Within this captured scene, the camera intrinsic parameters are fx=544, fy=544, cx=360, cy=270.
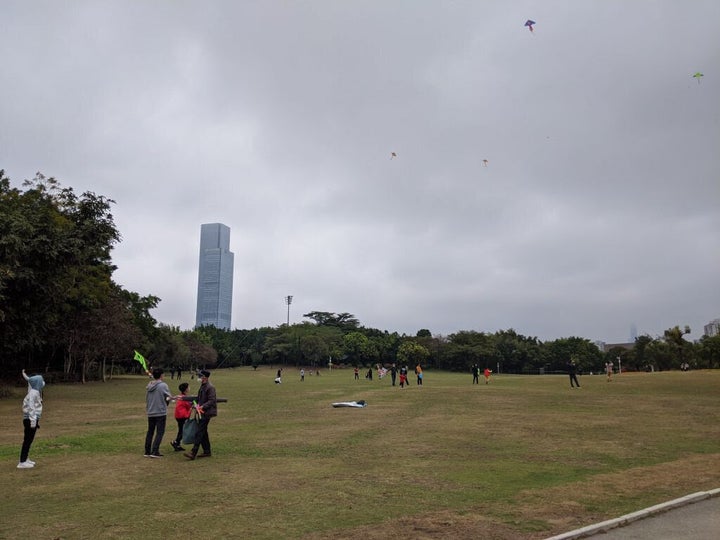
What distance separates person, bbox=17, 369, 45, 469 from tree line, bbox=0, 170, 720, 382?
55.6 feet

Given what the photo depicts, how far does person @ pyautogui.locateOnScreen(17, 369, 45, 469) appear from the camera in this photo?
10484 millimetres

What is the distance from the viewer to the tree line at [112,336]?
95.7 feet

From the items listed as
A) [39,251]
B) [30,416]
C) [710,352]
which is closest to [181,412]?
[30,416]

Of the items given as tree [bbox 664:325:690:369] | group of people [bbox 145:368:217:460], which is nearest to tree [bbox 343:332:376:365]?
tree [bbox 664:325:690:369]

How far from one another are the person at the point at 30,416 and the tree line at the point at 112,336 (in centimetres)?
1695

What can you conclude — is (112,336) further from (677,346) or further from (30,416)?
(677,346)

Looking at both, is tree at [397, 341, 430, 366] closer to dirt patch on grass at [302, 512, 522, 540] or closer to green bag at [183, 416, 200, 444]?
green bag at [183, 416, 200, 444]

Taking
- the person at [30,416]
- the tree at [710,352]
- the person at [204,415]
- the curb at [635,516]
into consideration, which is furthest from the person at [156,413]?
the tree at [710,352]

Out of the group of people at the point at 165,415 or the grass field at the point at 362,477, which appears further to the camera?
the group of people at the point at 165,415

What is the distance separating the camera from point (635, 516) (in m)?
6.64

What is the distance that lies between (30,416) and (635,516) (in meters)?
10.5

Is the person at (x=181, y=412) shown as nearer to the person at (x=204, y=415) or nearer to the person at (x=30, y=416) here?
the person at (x=204, y=415)

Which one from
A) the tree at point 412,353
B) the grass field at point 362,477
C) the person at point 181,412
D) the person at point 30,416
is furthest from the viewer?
the tree at point 412,353

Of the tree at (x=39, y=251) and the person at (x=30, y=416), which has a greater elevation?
the tree at (x=39, y=251)
